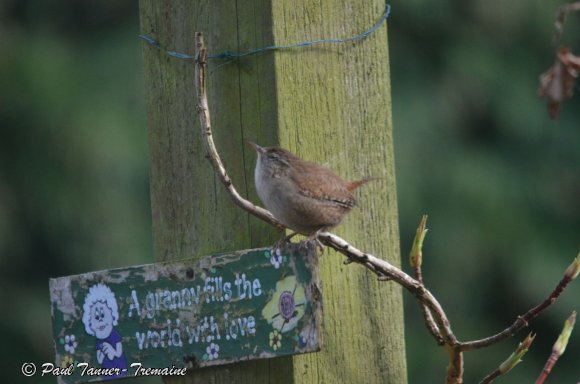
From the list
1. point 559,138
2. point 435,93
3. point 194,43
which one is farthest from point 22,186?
point 194,43

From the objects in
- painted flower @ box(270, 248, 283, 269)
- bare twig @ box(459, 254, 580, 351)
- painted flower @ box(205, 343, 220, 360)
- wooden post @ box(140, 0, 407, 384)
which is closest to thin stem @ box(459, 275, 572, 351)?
bare twig @ box(459, 254, 580, 351)

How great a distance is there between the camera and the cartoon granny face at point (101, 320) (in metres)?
3.09

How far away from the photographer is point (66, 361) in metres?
3.16

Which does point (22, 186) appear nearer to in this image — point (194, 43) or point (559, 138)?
point (559, 138)

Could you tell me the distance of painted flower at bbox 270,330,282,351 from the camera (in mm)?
2803

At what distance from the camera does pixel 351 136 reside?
10.1 feet

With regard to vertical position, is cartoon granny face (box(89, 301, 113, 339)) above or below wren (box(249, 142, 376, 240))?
below

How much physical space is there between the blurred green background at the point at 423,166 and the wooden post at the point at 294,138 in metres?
5.59

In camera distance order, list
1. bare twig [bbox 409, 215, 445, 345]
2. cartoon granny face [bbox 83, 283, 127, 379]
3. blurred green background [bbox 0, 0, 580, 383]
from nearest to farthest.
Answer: bare twig [bbox 409, 215, 445, 345], cartoon granny face [bbox 83, 283, 127, 379], blurred green background [bbox 0, 0, 580, 383]

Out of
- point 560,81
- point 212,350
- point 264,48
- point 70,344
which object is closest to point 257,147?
point 264,48

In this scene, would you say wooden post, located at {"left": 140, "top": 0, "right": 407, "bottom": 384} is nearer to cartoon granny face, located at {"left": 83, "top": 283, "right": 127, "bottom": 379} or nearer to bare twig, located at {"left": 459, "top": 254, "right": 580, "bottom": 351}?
cartoon granny face, located at {"left": 83, "top": 283, "right": 127, "bottom": 379}

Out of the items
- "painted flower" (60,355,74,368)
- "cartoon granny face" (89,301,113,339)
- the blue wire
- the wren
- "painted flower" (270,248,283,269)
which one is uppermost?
the blue wire

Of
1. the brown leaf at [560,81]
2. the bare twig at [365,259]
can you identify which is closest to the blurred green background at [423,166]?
the bare twig at [365,259]

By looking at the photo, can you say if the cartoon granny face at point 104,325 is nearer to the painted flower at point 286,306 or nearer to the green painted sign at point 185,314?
the green painted sign at point 185,314
